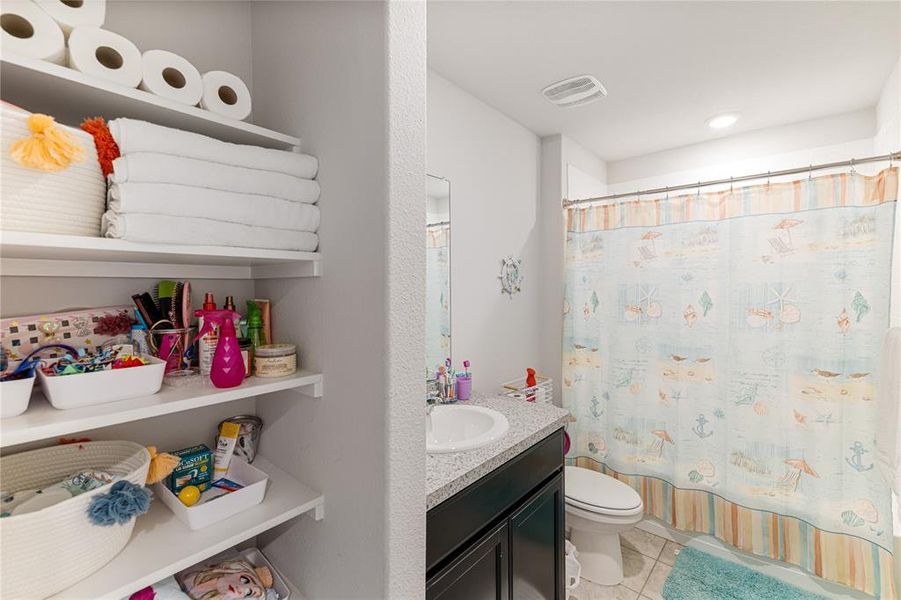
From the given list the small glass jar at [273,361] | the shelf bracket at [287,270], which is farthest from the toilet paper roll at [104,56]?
the small glass jar at [273,361]

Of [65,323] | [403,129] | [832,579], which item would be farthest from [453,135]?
Result: [832,579]

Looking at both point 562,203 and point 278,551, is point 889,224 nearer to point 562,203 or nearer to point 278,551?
point 562,203

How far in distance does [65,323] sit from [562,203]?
238 cm

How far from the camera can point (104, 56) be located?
2.58 ft

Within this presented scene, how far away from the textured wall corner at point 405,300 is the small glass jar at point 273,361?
0.29 meters

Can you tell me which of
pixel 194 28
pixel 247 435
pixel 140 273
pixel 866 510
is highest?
pixel 194 28

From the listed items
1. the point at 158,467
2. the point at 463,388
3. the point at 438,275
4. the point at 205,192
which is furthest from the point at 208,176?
the point at 463,388

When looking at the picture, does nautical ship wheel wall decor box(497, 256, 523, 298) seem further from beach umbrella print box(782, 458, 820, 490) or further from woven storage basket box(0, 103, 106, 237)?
woven storage basket box(0, 103, 106, 237)

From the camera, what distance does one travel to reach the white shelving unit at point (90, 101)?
0.69 metres

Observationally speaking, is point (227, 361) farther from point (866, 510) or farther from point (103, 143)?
point (866, 510)

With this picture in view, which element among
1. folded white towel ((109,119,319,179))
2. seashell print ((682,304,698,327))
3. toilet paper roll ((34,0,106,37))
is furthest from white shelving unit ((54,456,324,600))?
seashell print ((682,304,698,327))

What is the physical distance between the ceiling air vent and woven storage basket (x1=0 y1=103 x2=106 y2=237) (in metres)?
1.84

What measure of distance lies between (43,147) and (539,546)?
5.76 feet

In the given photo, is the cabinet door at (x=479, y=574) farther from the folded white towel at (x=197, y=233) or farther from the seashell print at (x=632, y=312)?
the seashell print at (x=632, y=312)
